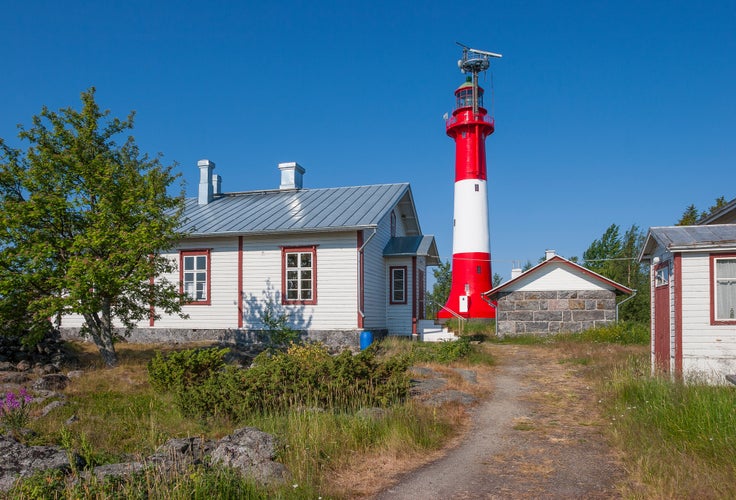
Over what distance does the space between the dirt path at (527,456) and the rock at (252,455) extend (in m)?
1.17

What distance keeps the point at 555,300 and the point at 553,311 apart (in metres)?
0.44

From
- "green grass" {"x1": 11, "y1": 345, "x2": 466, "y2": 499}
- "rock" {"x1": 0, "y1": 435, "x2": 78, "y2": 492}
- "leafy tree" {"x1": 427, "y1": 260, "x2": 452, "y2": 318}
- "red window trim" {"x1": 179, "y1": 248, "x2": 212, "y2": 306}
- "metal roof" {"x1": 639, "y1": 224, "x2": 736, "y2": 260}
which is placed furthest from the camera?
"leafy tree" {"x1": 427, "y1": 260, "x2": 452, "y2": 318}

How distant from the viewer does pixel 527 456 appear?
6984 mm

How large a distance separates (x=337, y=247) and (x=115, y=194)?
23.5ft

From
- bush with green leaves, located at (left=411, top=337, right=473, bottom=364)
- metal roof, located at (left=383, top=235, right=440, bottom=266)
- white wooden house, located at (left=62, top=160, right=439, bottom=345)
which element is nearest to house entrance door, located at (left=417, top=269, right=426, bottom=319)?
white wooden house, located at (left=62, top=160, right=439, bottom=345)

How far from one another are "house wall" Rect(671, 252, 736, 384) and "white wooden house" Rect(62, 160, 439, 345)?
30.6ft

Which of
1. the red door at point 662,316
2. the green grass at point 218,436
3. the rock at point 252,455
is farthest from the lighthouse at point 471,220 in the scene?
the rock at point 252,455

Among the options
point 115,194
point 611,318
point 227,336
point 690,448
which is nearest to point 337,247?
point 227,336

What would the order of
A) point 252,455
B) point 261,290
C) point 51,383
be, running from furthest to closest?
point 261,290 → point 51,383 → point 252,455

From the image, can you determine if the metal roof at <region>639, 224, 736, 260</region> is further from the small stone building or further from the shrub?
the small stone building

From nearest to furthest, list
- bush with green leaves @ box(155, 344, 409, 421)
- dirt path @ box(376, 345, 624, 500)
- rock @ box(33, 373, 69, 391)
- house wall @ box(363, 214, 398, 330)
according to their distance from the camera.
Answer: dirt path @ box(376, 345, 624, 500)
bush with green leaves @ box(155, 344, 409, 421)
rock @ box(33, 373, 69, 391)
house wall @ box(363, 214, 398, 330)

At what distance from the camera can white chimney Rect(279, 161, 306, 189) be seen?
2409 cm

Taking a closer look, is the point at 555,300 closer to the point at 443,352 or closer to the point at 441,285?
the point at 443,352

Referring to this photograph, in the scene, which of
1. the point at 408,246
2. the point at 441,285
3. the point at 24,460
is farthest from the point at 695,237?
the point at 441,285
